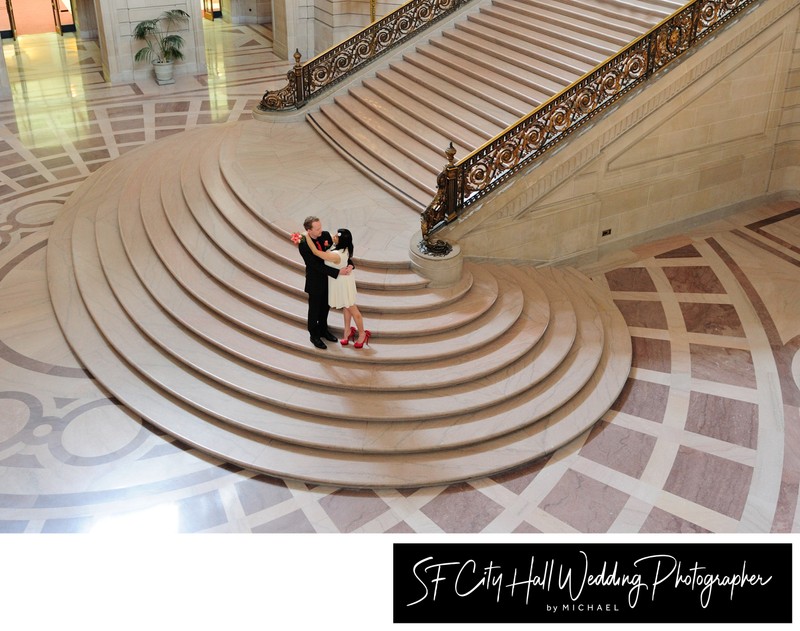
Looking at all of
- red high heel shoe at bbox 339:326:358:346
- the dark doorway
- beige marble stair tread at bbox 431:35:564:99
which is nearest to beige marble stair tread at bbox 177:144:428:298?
red high heel shoe at bbox 339:326:358:346

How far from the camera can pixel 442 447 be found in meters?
7.30

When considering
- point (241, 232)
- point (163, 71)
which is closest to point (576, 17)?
point (241, 232)

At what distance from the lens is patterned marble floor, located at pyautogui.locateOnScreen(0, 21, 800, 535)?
22.2 feet

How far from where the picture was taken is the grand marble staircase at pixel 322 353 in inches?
289

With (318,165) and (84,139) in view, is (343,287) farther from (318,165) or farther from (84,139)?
(84,139)

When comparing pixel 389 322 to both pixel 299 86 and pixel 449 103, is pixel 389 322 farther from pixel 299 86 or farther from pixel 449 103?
pixel 299 86

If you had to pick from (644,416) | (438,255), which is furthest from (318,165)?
(644,416)

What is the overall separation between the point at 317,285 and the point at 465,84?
512cm

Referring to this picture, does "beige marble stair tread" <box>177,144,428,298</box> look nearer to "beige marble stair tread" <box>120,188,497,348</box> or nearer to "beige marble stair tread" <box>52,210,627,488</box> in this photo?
"beige marble stair tread" <box>120,188,497,348</box>

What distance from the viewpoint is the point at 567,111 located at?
31.0 feet

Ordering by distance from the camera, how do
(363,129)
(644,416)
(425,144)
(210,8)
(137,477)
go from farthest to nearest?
(210,8) < (363,129) < (425,144) < (644,416) < (137,477)

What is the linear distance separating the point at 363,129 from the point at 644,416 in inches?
224

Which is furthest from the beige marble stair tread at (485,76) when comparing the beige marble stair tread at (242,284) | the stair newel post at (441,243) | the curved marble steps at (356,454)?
the curved marble steps at (356,454)

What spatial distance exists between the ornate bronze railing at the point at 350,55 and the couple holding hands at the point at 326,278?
5352 millimetres
